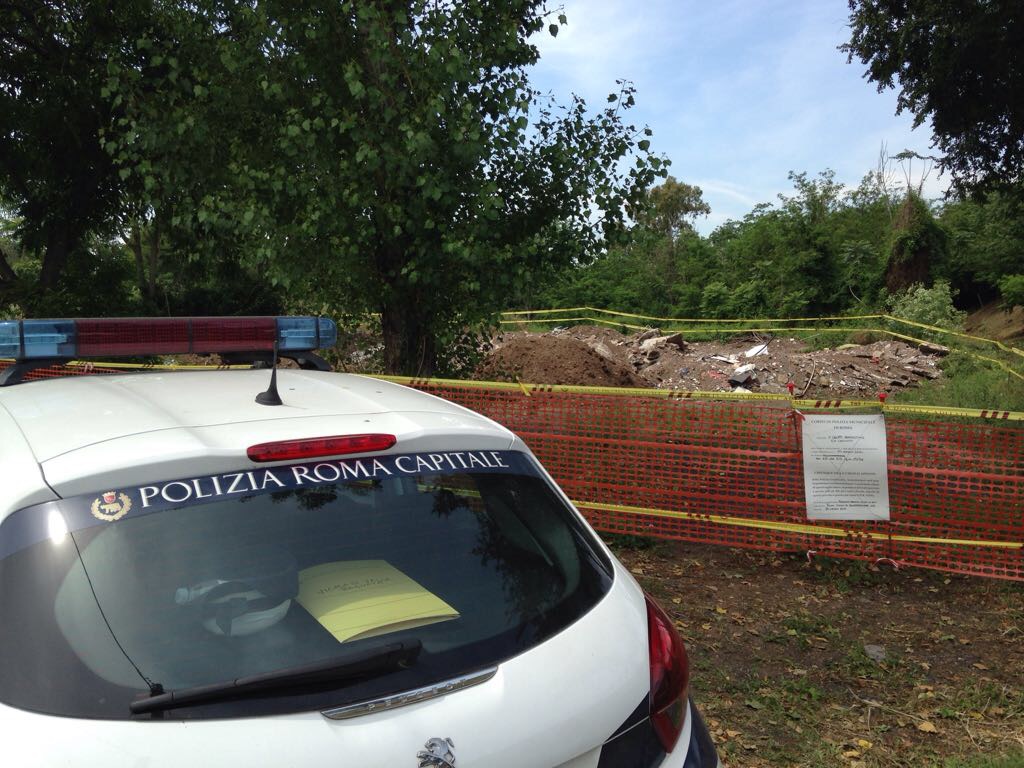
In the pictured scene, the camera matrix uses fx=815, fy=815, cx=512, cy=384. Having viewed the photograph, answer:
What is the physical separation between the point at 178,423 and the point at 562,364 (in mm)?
14886

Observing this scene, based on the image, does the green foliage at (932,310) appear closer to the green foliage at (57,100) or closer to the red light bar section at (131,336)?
the green foliage at (57,100)

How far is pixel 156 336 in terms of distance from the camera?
3.52m

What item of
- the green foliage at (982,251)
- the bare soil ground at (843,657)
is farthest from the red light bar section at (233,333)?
the green foliage at (982,251)

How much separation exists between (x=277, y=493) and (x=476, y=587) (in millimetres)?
549

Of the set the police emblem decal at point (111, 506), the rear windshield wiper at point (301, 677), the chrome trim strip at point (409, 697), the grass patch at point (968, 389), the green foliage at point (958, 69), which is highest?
the green foliage at point (958, 69)

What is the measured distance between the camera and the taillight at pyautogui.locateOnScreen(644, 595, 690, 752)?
6.55ft

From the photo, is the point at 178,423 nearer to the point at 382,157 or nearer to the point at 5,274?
the point at 382,157

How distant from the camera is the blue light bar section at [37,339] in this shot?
A: 2984 millimetres

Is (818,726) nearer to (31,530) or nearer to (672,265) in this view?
(31,530)

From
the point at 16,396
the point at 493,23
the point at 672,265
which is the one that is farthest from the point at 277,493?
the point at 672,265

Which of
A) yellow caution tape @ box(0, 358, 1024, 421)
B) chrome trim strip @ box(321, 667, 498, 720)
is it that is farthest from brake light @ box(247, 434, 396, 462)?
yellow caution tape @ box(0, 358, 1024, 421)

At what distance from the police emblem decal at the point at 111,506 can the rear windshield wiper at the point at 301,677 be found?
0.42 m

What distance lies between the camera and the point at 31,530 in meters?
1.72

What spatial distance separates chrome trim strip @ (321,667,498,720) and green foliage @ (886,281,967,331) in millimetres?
27267
